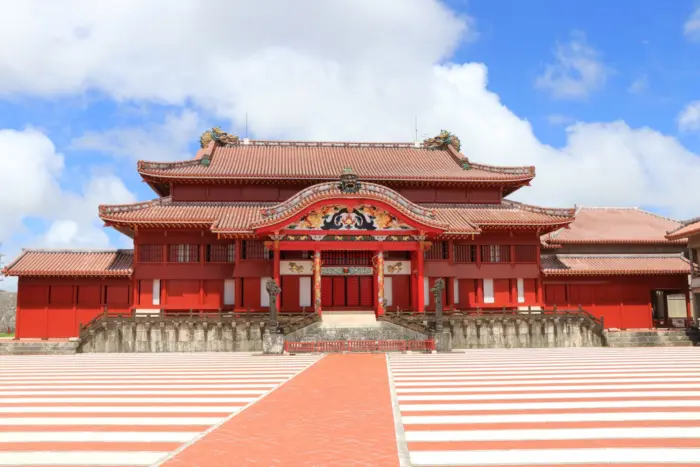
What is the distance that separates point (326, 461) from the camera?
7.72 metres

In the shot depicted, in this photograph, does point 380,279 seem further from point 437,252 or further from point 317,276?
point 437,252

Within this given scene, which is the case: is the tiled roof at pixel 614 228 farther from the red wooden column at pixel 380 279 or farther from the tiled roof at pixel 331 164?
the red wooden column at pixel 380 279

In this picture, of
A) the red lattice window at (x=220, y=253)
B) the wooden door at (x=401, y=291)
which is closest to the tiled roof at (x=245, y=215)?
the red lattice window at (x=220, y=253)

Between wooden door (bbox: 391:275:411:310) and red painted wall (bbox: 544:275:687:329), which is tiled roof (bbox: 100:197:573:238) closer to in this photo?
wooden door (bbox: 391:275:411:310)

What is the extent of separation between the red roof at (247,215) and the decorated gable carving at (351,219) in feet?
4.82

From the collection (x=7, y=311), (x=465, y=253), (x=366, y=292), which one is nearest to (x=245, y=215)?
(x=366, y=292)

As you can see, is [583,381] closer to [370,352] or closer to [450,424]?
[450,424]

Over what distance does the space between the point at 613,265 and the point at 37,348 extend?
32.5m

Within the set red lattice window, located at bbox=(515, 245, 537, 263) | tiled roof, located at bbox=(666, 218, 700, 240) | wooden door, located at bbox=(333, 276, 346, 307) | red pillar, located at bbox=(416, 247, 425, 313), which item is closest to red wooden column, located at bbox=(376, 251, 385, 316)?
red pillar, located at bbox=(416, 247, 425, 313)

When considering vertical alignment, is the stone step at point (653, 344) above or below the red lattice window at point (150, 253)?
below

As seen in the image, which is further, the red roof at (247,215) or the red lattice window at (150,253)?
the red lattice window at (150,253)

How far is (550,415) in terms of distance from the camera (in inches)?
425

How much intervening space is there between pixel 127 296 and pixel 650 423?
31.6 meters

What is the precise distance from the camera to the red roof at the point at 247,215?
3434 cm
